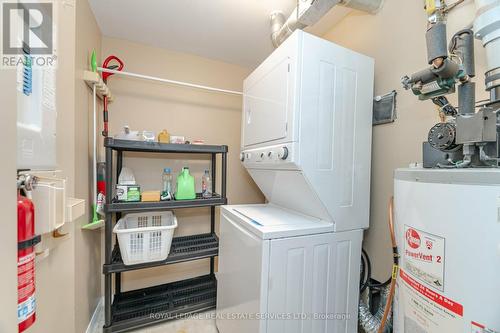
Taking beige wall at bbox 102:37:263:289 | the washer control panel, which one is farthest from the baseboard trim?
the washer control panel

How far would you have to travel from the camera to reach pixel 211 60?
254cm

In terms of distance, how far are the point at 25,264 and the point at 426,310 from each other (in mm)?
1276

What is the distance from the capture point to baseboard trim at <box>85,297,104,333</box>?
176cm

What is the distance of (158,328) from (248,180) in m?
1.79

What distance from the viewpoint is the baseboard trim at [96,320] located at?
1.76m

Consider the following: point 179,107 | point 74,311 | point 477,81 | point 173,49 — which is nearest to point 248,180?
point 179,107

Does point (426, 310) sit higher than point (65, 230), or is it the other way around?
point (65, 230)

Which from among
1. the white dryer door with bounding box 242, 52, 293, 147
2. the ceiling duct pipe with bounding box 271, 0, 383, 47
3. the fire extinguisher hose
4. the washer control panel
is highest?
the ceiling duct pipe with bounding box 271, 0, 383, 47

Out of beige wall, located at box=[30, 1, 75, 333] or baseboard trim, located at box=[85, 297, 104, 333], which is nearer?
beige wall, located at box=[30, 1, 75, 333]

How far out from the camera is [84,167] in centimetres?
162

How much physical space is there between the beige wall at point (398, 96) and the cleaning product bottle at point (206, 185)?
62.0 inches

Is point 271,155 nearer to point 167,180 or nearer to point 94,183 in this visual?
point 167,180

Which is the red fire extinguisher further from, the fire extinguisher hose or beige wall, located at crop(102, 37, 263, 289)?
beige wall, located at crop(102, 37, 263, 289)

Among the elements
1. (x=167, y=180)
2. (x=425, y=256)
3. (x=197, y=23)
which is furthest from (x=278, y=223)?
(x=197, y=23)
